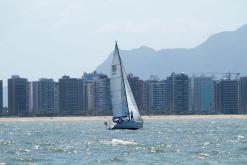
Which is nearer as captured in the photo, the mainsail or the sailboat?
the sailboat

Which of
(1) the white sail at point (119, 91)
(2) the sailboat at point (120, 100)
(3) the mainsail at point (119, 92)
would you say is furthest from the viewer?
(1) the white sail at point (119, 91)

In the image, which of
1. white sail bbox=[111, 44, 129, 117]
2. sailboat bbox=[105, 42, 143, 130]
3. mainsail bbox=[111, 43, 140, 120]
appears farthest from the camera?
white sail bbox=[111, 44, 129, 117]

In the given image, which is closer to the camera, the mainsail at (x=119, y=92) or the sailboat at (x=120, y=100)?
the sailboat at (x=120, y=100)

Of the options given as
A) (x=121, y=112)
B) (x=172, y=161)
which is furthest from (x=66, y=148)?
(x=121, y=112)

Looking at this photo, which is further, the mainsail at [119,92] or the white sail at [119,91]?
the white sail at [119,91]

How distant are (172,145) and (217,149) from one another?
354 inches

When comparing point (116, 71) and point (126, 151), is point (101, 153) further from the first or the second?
point (116, 71)

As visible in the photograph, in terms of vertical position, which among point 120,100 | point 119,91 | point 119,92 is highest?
point 119,91

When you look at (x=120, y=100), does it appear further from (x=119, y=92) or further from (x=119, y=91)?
(x=119, y=91)

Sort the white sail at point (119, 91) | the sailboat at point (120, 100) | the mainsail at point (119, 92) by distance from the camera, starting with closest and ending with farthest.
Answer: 1. the sailboat at point (120, 100)
2. the mainsail at point (119, 92)
3. the white sail at point (119, 91)

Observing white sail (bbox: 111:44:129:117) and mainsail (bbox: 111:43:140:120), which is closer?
mainsail (bbox: 111:43:140:120)

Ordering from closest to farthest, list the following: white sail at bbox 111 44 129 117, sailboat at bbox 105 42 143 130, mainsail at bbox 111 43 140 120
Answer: sailboat at bbox 105 42 143 130
mainsail at bbox 111 43 140 120
white sail at bbox 111 44 129 117

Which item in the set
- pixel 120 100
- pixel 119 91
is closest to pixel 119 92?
pixel 119 91

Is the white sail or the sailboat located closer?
the sailboat
